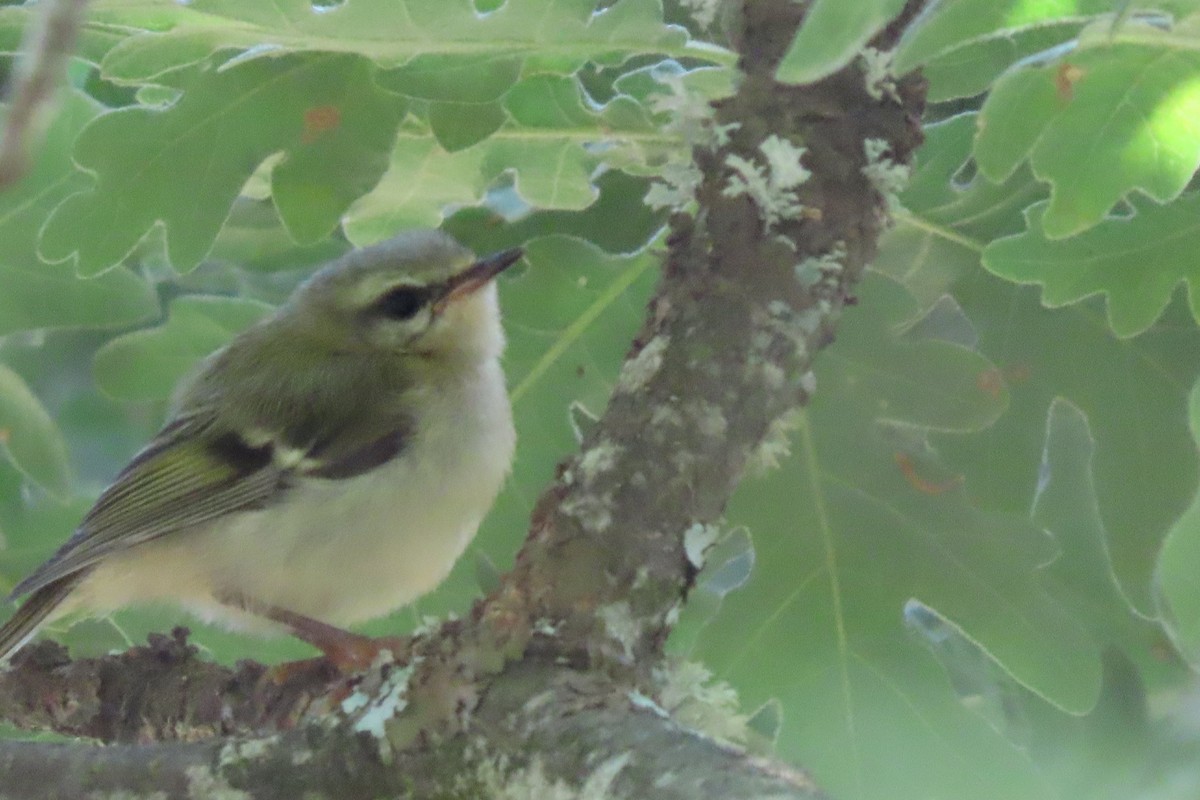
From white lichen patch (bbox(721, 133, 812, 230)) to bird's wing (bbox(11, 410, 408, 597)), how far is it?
0.66 m

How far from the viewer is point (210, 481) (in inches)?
79.2

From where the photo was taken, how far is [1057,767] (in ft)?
7.84

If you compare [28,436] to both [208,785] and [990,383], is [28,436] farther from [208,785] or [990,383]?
[990,383]

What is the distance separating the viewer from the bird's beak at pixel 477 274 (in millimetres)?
1993

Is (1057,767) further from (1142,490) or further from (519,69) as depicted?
(519,69)

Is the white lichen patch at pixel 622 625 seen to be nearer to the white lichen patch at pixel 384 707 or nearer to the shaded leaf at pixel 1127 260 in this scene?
the white lichen patch at pixel 384 707

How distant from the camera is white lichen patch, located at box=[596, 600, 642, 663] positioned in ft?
3.97

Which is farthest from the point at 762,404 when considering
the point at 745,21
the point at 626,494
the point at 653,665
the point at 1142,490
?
the point at 1142,490

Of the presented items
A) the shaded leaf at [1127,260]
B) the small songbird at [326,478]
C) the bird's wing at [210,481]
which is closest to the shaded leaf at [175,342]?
the small songbird at [326,478]

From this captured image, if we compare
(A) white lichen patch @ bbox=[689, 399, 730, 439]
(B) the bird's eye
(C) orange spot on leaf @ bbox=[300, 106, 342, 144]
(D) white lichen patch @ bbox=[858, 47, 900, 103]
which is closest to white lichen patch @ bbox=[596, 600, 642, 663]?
(A) white lichen patch @ bbox=[689, 399, 730, 439]

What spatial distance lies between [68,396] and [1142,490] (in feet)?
8.09

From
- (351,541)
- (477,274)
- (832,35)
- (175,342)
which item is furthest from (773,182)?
(175,342)

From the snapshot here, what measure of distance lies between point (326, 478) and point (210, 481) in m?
0.18

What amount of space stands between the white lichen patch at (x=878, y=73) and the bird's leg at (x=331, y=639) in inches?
31.1
